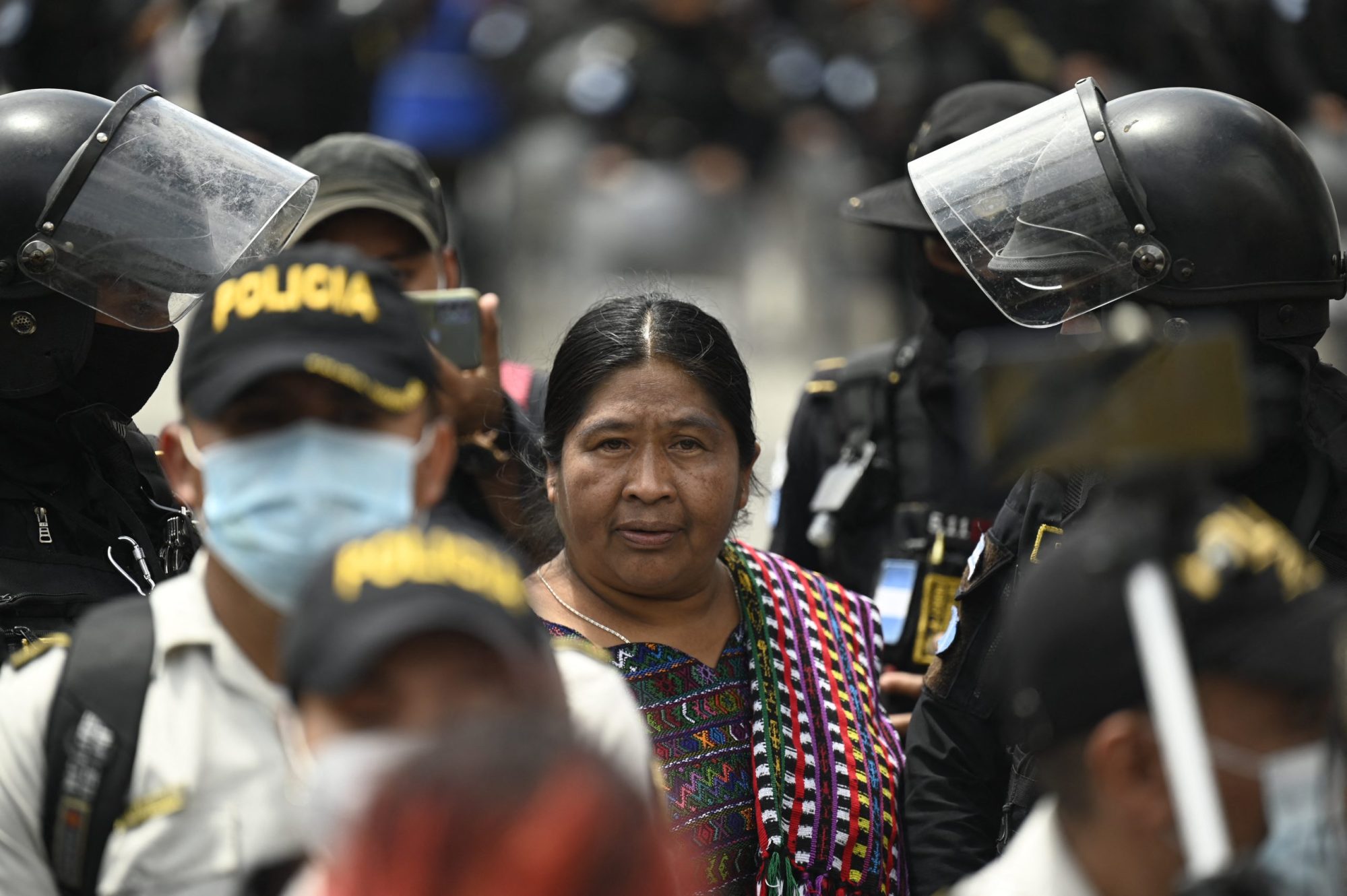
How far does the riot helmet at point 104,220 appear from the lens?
348 centimetres

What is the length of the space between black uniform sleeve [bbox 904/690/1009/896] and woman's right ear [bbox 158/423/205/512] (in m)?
1.49

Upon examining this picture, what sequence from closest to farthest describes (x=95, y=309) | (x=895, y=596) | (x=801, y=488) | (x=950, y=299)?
(x=95, y=309) < (x=895, y=596) < (x=950, y=299) < (x=801, y=488)

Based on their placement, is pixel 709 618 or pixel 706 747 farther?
pixel 709 618

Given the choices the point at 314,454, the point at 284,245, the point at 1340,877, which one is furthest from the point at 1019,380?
the point at 284,245

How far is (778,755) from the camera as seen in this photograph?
3.40 m

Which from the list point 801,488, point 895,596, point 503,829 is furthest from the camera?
point 801,488

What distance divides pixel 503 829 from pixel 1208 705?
88 cm

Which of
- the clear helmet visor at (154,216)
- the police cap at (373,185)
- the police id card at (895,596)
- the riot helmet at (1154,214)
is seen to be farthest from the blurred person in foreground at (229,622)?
the police cap at (373,185)

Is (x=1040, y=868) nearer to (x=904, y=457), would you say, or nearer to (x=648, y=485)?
(x=648, y=485)

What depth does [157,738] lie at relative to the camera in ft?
7.86

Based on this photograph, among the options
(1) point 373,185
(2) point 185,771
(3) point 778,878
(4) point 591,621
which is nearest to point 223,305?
(2) point 185,771

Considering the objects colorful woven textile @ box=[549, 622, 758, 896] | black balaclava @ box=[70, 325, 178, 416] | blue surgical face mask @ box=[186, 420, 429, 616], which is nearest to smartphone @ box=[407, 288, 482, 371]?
black balaclava @ box=[70, 325, 178, 416]

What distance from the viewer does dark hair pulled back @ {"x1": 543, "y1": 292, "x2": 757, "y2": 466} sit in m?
3.65

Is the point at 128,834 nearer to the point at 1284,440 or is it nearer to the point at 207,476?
the point at 207,476
